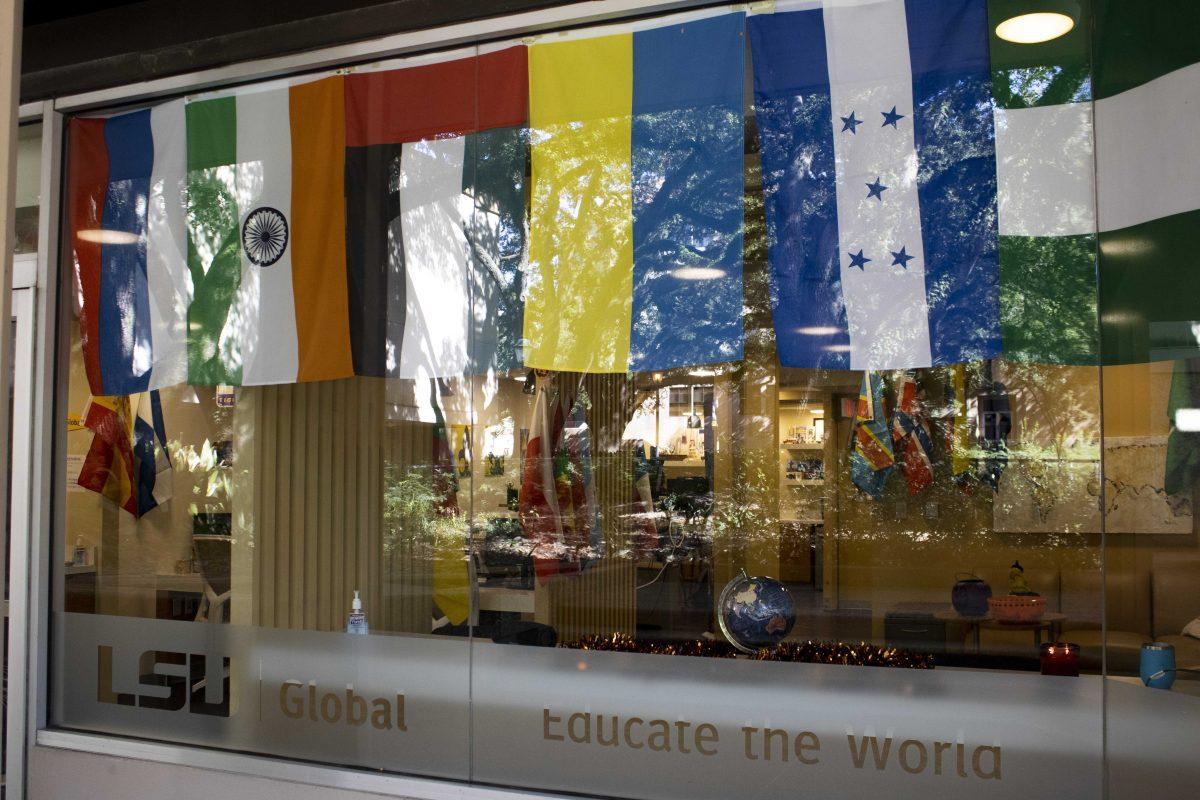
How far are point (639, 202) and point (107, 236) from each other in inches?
123

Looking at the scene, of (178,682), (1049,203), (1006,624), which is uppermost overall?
(1049,203)

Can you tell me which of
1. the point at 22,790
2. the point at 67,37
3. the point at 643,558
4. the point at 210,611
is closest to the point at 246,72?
the point at 67,37

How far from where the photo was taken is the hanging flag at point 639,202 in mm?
4148

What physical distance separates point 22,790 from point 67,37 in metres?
4.22

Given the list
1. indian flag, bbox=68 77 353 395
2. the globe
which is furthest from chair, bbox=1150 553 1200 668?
indian flag, bbox=68 77 353 395

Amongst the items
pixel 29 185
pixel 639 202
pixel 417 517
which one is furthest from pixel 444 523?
pixel 29 185

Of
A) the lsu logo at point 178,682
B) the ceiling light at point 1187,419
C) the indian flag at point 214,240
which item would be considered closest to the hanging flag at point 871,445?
the ceiling light at point 1187,419

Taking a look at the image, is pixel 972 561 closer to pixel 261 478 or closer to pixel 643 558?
pixel 643 558

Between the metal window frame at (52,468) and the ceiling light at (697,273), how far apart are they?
1643 millimetres

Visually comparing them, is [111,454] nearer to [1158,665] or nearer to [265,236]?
[265,236]

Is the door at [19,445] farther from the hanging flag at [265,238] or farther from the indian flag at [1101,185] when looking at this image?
the indian flag at [1101,185]

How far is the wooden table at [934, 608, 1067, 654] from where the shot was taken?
12.6 ft

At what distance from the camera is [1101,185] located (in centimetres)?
375

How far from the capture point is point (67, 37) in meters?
5.51
